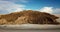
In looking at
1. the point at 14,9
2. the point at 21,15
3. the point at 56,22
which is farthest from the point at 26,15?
the point at 56,22

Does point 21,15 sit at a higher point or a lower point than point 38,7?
lower

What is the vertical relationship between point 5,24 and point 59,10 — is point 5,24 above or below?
below

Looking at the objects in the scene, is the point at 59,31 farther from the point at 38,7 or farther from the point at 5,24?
the point at 5,24

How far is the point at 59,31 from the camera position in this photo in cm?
210

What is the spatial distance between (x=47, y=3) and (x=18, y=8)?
0.52m

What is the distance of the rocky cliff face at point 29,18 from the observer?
202 cm

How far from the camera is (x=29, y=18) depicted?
2.04 metres

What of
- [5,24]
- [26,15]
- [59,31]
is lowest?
[59,31]

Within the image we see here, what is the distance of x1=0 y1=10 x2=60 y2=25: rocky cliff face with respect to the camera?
202cm


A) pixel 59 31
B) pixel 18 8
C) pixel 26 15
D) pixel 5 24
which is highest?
pixel 18 8

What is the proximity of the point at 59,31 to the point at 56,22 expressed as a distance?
203mm

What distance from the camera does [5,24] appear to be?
6.66ft

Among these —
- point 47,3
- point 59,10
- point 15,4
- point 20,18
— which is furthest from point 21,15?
point 59,10

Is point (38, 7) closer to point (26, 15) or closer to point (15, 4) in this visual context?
point (26, 15)
